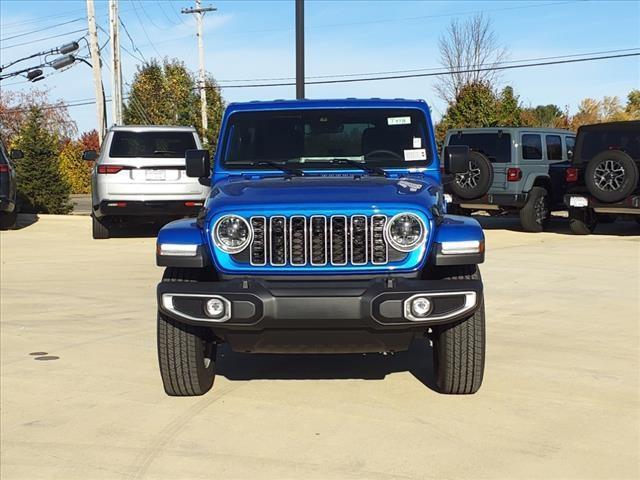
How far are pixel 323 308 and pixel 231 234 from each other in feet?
2.35

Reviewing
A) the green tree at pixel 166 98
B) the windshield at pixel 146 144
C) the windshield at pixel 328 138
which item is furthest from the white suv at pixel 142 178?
the green tree at pixel 166 98

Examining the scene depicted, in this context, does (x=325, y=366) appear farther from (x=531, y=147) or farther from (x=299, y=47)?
(x=531, y=147)

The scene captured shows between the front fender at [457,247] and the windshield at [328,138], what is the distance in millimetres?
1226

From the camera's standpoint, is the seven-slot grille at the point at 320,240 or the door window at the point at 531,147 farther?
the door window at the point at 531,147

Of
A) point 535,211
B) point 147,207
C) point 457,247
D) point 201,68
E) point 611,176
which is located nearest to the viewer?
point 457,247

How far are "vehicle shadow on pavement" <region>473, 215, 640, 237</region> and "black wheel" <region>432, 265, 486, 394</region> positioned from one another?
428 inches

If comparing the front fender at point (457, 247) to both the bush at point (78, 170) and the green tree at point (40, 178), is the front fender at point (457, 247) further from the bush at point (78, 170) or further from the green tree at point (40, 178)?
the bush at point (78, 170)

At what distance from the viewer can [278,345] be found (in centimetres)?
447

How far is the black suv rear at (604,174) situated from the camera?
42.2 feet

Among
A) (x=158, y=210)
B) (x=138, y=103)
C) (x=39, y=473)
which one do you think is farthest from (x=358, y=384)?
(x=138, y=103)

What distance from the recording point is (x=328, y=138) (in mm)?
5660

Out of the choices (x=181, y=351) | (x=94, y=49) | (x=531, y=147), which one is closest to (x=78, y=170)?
(x=94, y=49)

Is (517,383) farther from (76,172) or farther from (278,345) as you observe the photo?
(76,172)

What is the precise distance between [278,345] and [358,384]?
0.93 m
